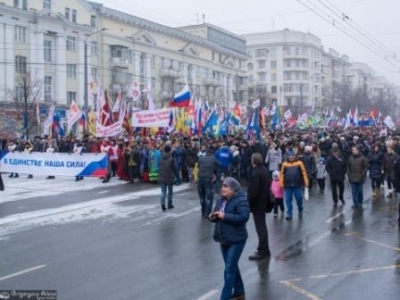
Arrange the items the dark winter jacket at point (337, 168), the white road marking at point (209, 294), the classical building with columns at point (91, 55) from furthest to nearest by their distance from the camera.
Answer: the classical building with columns at point (91, 55) → the dark winter jacket at point (337, 168) → the white road marking at point (209, 294)

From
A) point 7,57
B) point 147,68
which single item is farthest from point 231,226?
point 147,68

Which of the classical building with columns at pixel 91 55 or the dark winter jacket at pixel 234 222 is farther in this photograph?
the classical building with columns at pixel 91 55

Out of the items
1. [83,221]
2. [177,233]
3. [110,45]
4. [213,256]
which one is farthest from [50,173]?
[110,45]

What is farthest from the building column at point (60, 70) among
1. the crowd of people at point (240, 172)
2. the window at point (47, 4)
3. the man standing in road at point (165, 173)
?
the man standing in road at point (165, 173)

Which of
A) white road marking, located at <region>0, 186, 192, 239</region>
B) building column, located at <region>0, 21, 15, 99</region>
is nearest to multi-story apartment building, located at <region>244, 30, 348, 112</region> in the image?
building column, located at <region>0, 21, 15, 99</region>

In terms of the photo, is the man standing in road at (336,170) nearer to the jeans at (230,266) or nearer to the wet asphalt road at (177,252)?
the wet asphalt road at (177,252)

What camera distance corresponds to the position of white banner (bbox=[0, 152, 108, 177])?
68.0 feet

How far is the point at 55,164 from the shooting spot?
21.5 m

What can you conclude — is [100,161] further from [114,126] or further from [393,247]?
[393,247]

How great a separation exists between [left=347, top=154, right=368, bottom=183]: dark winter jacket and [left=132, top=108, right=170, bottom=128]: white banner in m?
9.70

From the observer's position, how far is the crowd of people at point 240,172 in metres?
6.69

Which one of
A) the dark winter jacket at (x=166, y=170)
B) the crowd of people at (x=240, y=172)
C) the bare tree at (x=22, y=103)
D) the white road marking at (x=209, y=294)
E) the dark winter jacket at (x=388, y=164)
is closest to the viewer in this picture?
the crowd of people at (x=240, y=172)

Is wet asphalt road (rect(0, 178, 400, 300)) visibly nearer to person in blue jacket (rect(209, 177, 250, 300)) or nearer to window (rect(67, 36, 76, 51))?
person in blue jacket (rect(209, 177, 250, 300))

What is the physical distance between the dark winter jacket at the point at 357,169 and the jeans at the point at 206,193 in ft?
12.6
